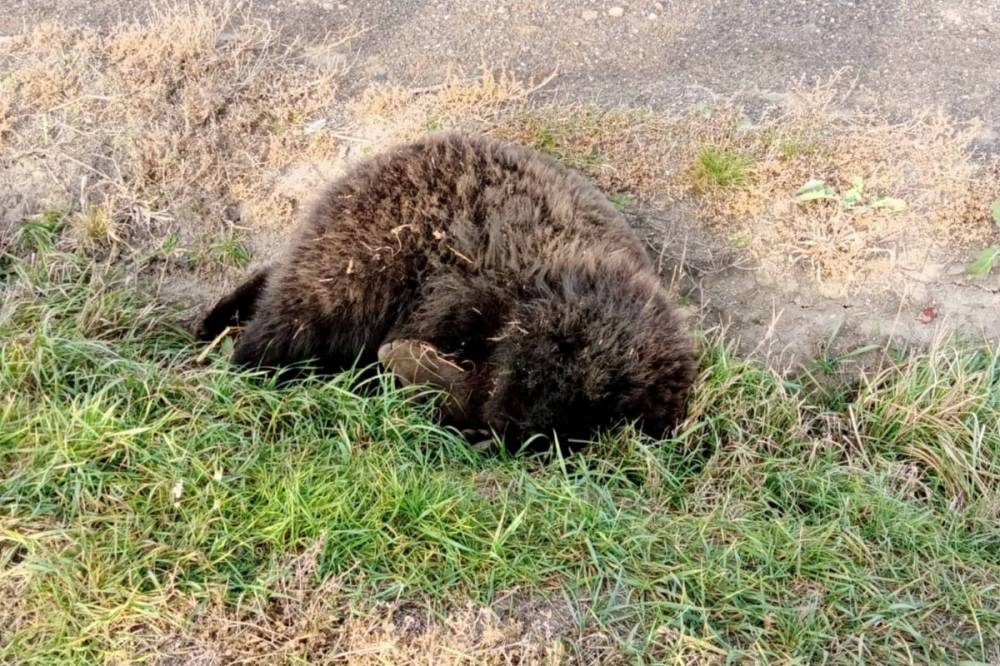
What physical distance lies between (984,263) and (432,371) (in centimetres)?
A: 274

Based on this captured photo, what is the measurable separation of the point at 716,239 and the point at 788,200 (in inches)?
16.8

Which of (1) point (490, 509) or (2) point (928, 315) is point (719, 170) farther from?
(1) point (490, 509)

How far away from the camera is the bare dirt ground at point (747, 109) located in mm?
5047

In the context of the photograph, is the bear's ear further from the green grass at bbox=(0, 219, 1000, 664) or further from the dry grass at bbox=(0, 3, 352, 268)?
the dry grass at bbox=(0, 3, 352, 268)

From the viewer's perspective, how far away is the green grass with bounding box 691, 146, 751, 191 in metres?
5.31

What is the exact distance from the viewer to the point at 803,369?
189 inches

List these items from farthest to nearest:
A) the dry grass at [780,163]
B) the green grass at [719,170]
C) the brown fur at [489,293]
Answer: the green grass at [719,170] → the dry grass at [780,163] → the brown fur at [489,293]

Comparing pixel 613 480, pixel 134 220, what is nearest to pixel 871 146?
pixel 613 480

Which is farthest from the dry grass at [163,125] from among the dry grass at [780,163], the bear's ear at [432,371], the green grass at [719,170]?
the green grass at [719,170]

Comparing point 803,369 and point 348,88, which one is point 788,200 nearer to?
point 803,369

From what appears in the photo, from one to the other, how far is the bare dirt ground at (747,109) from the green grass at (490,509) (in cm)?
63

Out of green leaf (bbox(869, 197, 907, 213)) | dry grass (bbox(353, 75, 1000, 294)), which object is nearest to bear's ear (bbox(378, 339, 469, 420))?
dry grass (bbox(353, 75, 1000, 294))

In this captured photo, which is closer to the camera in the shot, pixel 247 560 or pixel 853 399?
pixel 247 560

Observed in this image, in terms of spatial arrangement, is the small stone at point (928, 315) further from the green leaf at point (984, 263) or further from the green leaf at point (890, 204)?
the green leaf at point (890, 204)
